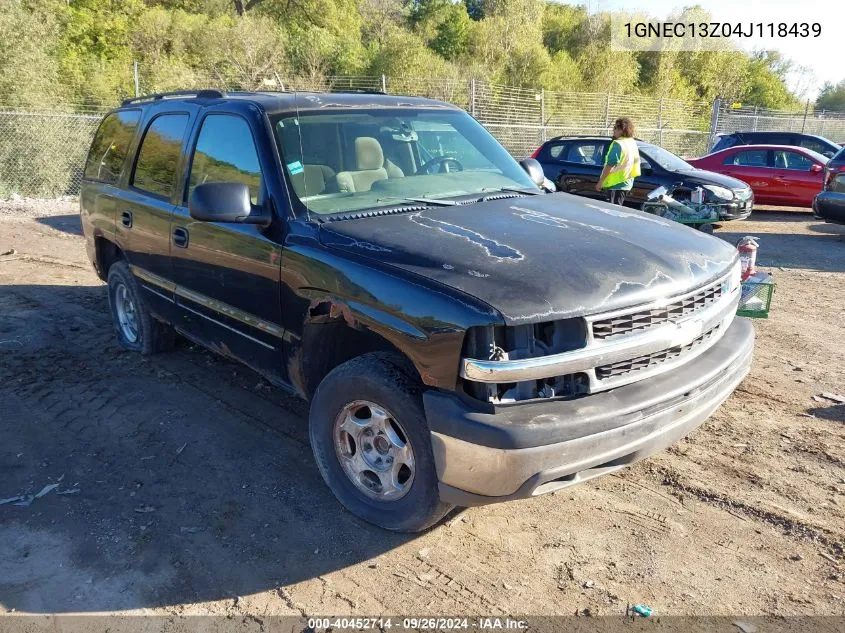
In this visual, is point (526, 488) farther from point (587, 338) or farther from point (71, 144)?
point (71, 144)

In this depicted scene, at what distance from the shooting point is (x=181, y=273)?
454cm

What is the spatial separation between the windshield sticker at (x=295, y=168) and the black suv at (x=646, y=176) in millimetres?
8530

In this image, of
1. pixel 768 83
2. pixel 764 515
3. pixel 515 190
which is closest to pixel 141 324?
pixel 515 190

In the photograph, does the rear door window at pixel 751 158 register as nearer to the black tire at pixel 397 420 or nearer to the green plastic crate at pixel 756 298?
the green plastic crate at pixel 756 298

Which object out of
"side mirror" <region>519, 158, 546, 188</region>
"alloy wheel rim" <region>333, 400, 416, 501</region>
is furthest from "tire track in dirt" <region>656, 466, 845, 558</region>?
"side mirror" <region>519, 158, 546, 188</region>

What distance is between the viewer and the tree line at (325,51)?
1780cm

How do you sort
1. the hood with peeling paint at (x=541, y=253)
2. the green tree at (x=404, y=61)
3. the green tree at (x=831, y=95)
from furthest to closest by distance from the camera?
1. the green tree at (x=831, y=95)
2. the green tree at (x=404, y=61)
3. the hood with peeling paint at (x=541, y=253)

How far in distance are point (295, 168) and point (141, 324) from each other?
99.6 inches

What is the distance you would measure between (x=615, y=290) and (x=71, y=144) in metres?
14.4

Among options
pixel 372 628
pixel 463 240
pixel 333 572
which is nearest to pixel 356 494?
pixel 333 572

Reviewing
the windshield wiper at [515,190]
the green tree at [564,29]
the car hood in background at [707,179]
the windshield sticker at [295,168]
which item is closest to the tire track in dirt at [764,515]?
the windshield wiper at [515,190]

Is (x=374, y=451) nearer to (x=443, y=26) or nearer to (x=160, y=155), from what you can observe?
(x=160, y=155)

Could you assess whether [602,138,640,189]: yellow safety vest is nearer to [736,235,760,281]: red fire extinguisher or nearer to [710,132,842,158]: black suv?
[736,235,760,281]: red fire extinguisher

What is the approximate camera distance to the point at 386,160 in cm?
405
